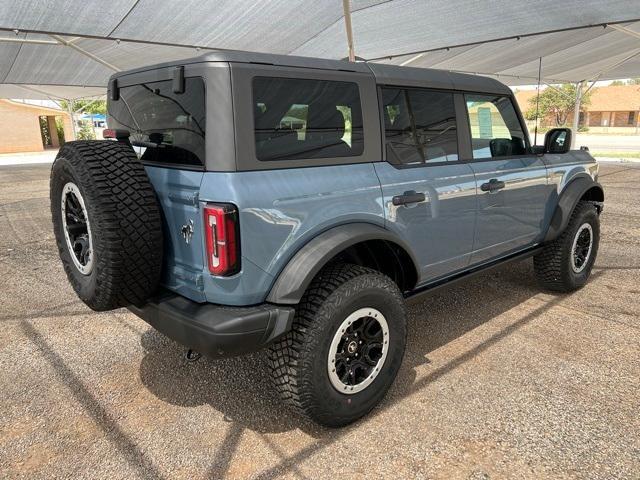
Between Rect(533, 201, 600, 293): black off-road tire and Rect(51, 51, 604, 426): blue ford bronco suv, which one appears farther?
Rect(533, 201, 600, 293): black off-road tire

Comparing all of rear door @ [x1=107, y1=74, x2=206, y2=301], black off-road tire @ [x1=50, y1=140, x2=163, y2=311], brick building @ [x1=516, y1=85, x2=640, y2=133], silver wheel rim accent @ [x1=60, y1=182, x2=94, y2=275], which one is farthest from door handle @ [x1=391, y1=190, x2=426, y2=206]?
brick building @ [x1=516, y1=85, x2=640, y2=133]

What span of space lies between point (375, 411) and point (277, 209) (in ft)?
4.32

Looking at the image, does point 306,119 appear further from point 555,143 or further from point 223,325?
point 555,143

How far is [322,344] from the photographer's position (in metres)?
2.33

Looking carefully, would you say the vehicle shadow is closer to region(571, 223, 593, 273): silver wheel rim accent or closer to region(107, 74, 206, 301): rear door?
region(571, 223, 593, 273): silver wheel rim accent

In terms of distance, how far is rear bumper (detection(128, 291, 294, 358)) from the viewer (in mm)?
2115

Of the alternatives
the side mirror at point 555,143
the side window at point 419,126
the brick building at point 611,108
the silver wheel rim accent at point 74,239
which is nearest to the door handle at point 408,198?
the side window at point 419,126

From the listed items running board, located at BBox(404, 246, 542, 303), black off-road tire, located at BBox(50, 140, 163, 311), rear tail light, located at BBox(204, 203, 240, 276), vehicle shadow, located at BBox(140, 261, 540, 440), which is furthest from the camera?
running board, located at BBox(404, 246, 542, 303)

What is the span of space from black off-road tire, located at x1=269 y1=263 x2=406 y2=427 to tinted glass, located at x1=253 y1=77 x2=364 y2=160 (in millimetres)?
642

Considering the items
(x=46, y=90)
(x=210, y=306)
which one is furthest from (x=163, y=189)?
(x=46, y=90)

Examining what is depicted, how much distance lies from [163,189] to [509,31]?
32.1 feet

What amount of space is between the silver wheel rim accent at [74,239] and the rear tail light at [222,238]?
2.02 ft

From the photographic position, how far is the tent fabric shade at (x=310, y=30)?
27.3 ft

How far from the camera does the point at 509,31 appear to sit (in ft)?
32.5
